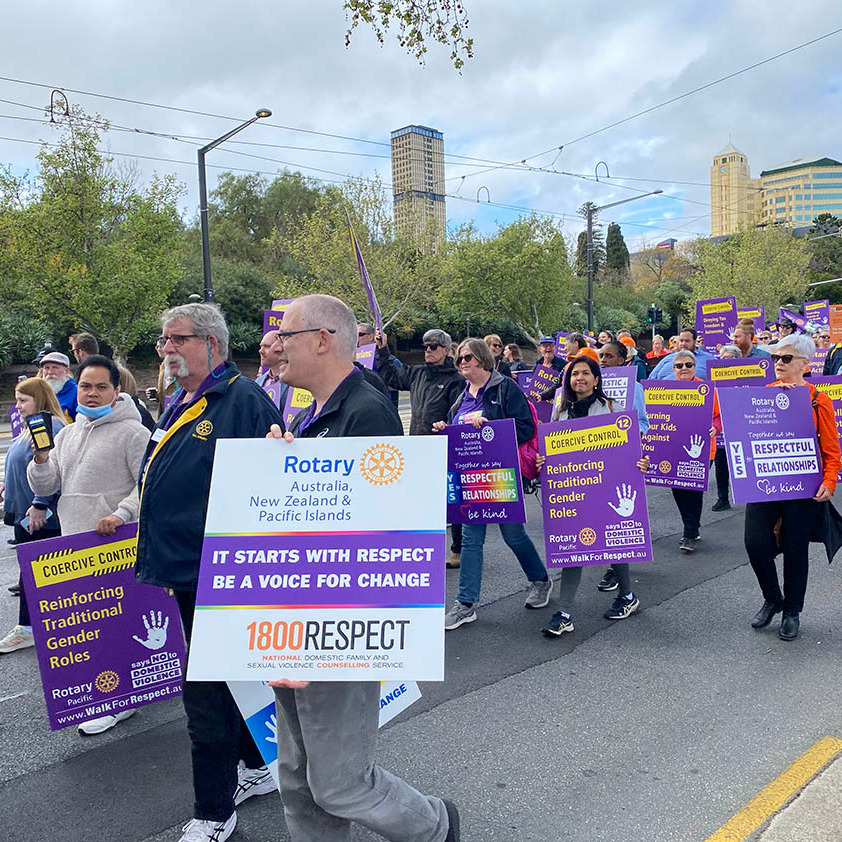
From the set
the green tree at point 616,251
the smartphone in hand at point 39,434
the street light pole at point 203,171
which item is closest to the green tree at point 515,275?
the street light pole at point 203,171

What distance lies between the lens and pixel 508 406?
530 centimetres

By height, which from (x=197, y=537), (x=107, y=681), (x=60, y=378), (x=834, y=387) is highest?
(x=60, y=378)

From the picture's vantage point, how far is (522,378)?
11906 millimetres

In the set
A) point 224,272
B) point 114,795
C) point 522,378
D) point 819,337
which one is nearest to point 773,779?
point 114,795

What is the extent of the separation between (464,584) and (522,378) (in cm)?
709

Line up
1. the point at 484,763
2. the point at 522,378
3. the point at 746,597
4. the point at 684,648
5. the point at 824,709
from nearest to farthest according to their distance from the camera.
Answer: the point at 484,763 → the point at 824,709 → the point at 684,648 → the point at 746,597 → the point at 522,378

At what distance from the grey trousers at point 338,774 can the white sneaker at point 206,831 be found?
626 mm

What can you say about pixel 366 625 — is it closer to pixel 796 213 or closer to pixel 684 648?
pixel 684 648

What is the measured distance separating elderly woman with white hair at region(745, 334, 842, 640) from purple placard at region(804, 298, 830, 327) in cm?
1358

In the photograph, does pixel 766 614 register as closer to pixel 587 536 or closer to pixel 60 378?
pixel 587 536

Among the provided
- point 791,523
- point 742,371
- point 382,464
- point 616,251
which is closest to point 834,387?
point 742,371

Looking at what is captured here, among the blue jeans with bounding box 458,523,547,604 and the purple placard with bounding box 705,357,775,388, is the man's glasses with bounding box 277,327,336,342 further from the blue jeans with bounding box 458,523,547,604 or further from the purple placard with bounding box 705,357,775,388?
the purple placard with bounding box 705,357,775,388

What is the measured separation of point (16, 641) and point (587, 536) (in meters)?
3.77

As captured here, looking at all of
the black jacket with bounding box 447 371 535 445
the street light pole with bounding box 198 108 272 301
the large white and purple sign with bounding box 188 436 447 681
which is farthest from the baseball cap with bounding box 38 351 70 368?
the street light pole with bounding box 198 108 272 301
